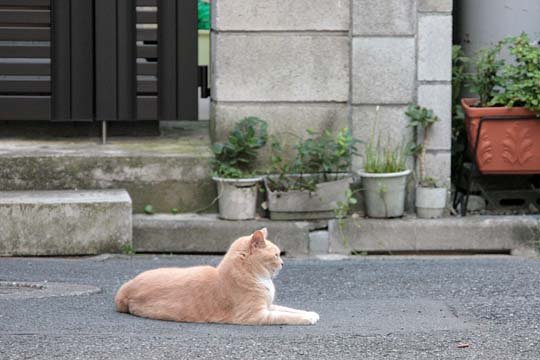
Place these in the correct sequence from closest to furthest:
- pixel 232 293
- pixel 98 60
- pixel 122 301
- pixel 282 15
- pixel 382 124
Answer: pixel 232 293 < pixel 122 301 < pixel 282 15 < pixel 382 124 < pixel 98 60

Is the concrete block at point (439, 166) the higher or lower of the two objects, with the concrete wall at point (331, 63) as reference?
lower

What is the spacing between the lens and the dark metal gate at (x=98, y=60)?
9.61 m

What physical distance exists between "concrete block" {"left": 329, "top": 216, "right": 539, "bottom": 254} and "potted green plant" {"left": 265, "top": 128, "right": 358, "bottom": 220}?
0.64ft

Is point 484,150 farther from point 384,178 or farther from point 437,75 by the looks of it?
point 384,178

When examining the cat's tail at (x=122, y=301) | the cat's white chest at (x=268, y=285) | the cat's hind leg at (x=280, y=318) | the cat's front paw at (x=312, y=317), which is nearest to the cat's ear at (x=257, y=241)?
the cat's white chest at (x=268, y=285)

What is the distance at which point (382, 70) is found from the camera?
938 cm

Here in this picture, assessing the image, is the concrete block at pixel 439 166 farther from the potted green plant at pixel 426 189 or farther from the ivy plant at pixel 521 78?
the ivy plant at pixel 521 78

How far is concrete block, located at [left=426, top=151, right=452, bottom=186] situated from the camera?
951 cm

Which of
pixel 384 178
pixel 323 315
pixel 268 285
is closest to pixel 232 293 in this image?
pixel 268 285

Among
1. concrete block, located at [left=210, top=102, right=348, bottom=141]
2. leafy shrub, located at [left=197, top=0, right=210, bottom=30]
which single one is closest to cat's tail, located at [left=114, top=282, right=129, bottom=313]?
concrete block, located at [left=210, top=102, right=348, bottom=141]

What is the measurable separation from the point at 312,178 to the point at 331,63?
2.96ft

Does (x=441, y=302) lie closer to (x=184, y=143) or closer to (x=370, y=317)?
(x=370, y=317)

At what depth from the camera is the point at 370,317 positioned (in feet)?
22.1

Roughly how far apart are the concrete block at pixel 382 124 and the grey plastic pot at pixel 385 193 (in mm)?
323
